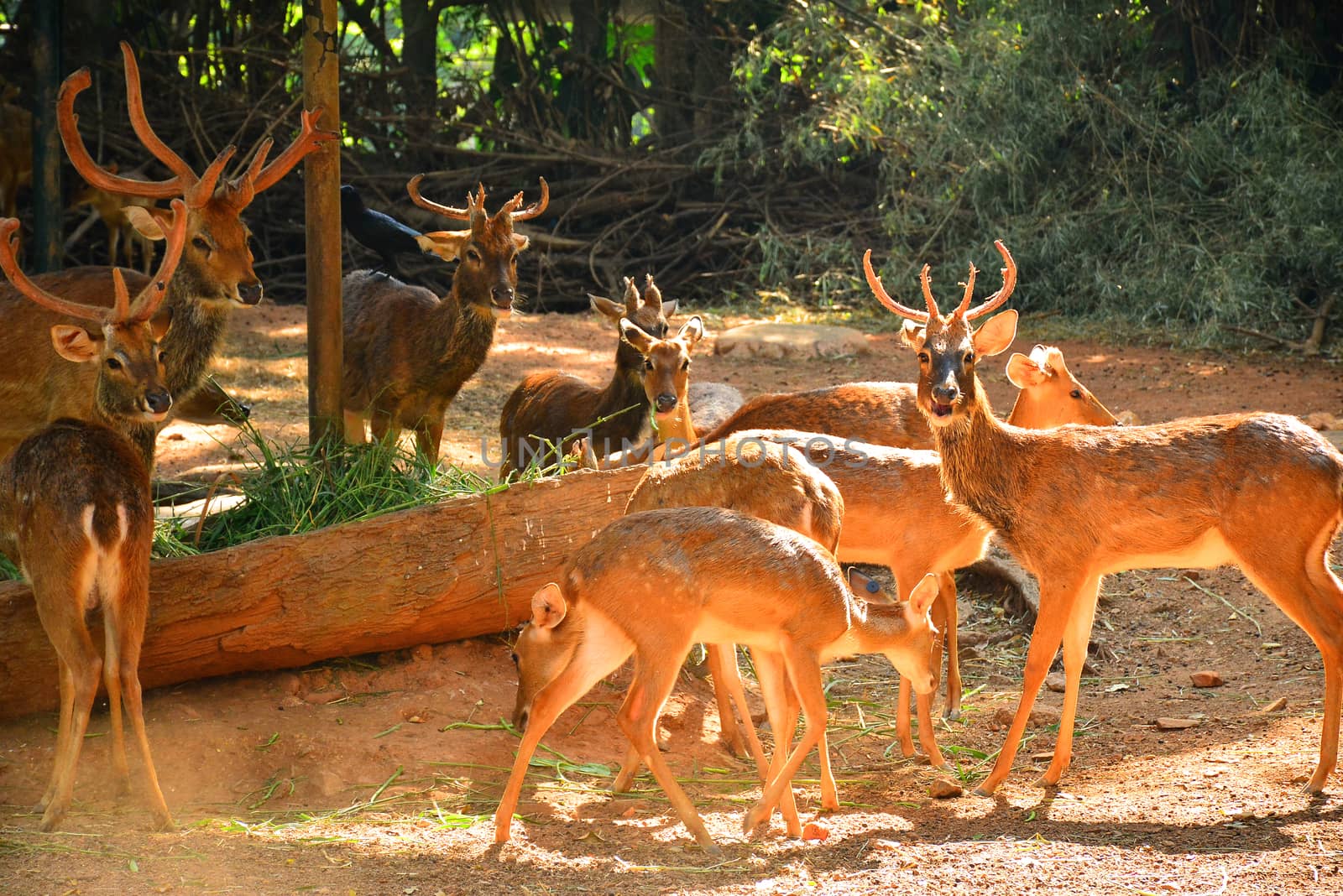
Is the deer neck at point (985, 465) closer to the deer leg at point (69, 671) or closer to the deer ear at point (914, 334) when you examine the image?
the deer ear at point (914, 334)

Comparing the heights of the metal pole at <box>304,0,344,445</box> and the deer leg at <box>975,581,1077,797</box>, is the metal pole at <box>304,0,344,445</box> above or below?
above

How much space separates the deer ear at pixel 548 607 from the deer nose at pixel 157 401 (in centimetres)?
180

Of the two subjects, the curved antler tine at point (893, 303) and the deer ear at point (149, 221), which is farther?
the deer ear at point (149, 221)

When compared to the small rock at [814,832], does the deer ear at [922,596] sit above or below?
above

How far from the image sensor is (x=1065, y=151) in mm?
14969

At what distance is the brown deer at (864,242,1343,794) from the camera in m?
5.41

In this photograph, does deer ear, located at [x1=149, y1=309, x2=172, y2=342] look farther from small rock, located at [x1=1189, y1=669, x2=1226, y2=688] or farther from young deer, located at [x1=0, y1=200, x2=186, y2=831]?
small rock, located at [x1=1189, y1=669, x2=1226, y2=688]

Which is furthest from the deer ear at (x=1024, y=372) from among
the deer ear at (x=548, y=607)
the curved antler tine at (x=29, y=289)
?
the curved antler tine at (x=29, y=289)

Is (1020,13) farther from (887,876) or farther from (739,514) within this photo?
(887,876)

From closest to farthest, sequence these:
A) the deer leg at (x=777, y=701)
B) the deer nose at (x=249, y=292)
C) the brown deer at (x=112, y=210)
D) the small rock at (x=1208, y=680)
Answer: the deer leg at (x=777, y=701) → the deer nose at (x=249, y=292) → the small rock at (x=1208, y=680) → the brown deer at (x=112, y=210)

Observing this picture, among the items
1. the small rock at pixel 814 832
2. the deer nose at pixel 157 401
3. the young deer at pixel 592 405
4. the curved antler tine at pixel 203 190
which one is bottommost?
the small rock at pixel 814 832

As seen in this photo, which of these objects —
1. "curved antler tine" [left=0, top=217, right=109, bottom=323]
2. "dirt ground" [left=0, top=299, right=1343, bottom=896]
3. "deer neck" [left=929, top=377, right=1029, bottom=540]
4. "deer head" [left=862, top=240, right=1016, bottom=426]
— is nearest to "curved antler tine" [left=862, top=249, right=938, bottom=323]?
"deer head" [left=862, top=240, right=1016, bottom=426]

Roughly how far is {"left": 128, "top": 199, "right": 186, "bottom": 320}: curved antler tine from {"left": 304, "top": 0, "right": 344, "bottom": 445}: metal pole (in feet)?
2.47

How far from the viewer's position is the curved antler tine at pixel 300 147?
6.33m
